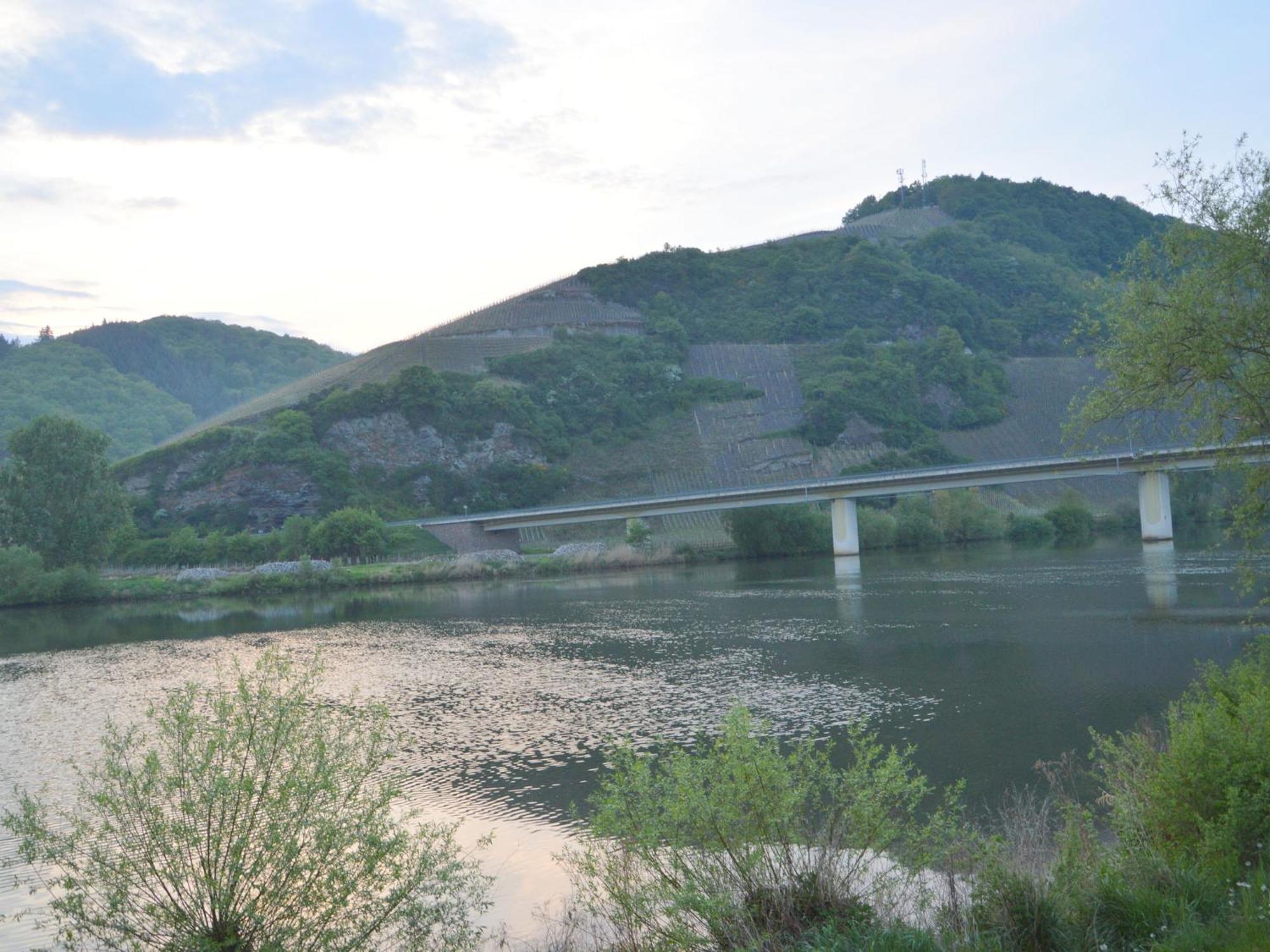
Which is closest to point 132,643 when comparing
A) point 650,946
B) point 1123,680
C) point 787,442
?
point 1123,680

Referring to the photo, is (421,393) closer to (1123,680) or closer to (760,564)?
(760,564)

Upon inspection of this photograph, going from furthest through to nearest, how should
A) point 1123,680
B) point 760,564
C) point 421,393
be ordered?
point 421,393
point 760,564
point 1123,680

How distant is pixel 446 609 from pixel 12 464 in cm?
4607

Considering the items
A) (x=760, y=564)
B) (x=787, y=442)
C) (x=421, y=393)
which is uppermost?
(x=421, y=393)

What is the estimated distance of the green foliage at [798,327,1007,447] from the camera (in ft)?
407

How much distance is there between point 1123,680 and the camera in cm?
2453

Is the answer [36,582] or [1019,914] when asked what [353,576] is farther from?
[1019,914]

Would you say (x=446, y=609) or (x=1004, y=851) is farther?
(x=446, y=609)

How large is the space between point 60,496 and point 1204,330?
81.3 meters

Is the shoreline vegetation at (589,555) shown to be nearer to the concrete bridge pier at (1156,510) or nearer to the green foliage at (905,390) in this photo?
the concrete bridge pier at (1156,510)

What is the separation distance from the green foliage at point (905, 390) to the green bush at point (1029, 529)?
33183 millimetres

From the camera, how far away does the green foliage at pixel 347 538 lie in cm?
8325

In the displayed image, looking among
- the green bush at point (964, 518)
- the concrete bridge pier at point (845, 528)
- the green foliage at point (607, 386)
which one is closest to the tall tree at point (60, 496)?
the green foliage at point (607, 386)

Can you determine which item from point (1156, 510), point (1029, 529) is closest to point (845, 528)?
point (1029, 529)
